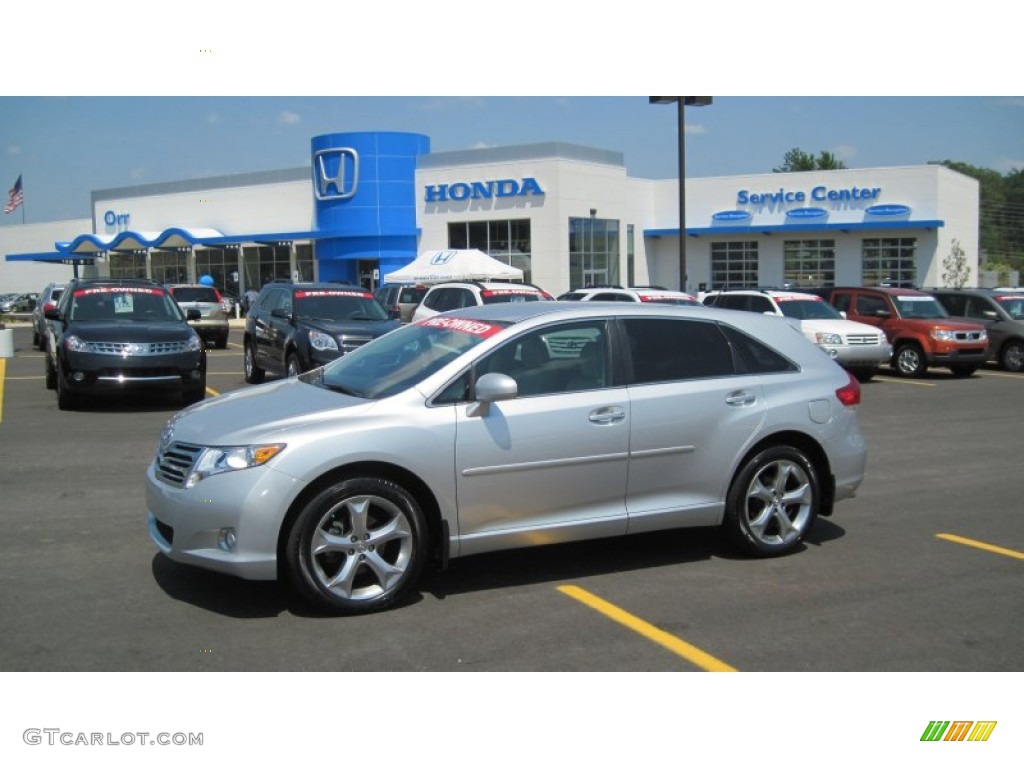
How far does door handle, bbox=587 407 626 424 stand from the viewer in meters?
5.86

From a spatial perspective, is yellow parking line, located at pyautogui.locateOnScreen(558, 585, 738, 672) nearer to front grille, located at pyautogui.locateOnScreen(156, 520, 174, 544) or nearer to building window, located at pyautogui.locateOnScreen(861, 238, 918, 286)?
front grille, located at pyautogui.locateOnScreen(156, 520, 174, 544)

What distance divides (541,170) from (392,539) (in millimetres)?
39366

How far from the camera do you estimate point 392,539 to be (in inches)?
212

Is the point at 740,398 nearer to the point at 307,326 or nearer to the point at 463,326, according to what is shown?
the point at 463,326

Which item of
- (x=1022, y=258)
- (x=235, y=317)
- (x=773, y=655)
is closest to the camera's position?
(x=773, y=655)

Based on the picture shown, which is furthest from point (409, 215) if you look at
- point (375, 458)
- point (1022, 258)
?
point (1022, 258)

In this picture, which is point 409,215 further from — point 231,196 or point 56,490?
point 56,490

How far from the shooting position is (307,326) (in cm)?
1497

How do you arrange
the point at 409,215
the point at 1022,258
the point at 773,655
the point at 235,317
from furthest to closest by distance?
the point at 1022,258, the point at 235,317, the point at 409,215, the point at 773,655

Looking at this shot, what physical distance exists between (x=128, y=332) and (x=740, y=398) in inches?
372

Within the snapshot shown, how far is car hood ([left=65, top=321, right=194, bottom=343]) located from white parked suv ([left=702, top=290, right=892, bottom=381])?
9642mm

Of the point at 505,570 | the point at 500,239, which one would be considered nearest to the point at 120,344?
the point at 505,570

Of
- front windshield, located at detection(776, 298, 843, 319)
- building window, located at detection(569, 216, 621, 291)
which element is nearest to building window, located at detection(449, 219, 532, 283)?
building window, located at detection(569, 216, 621, 291)

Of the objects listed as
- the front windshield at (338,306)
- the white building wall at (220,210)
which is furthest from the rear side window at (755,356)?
the white building wall at (220,210)
